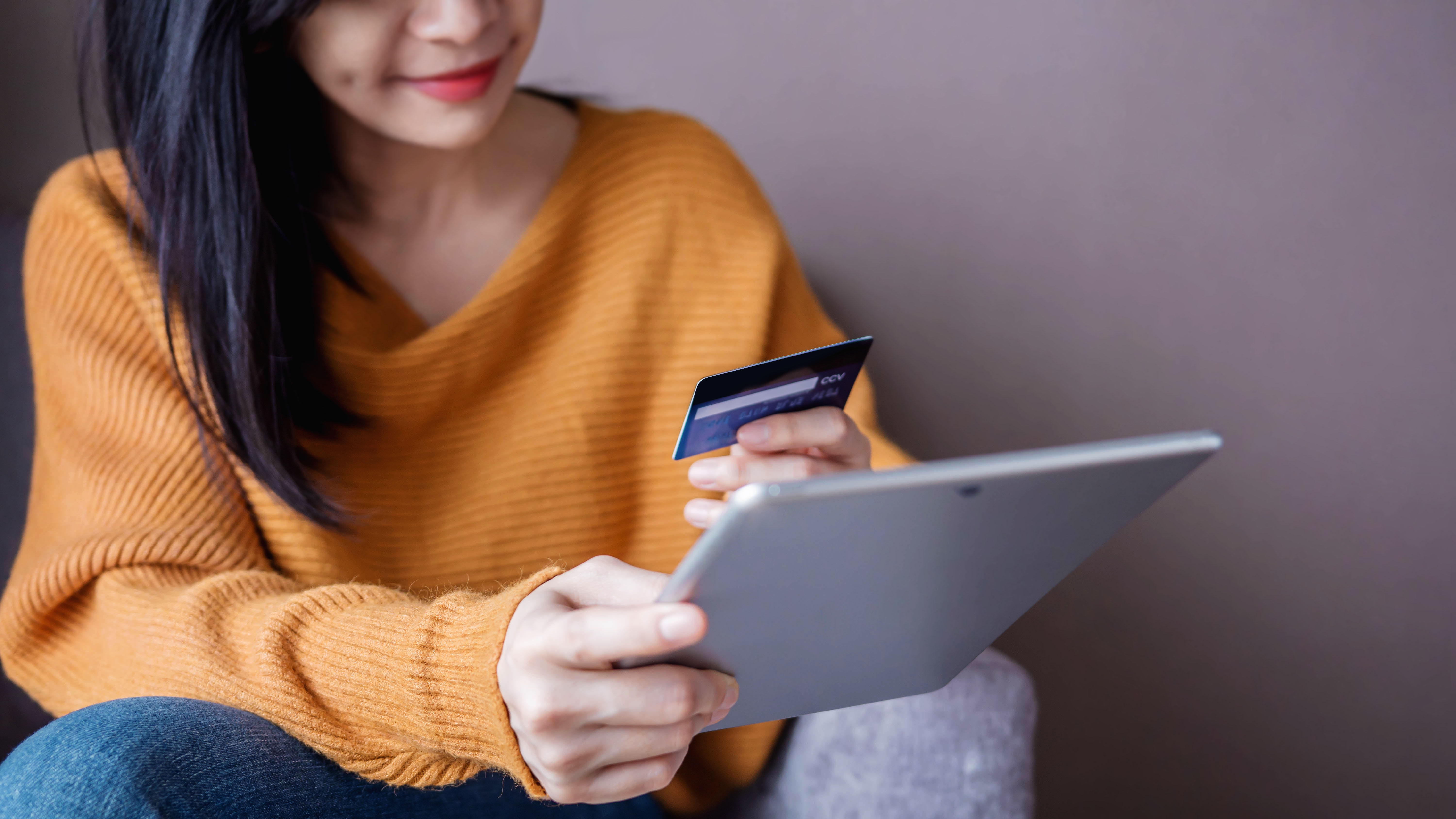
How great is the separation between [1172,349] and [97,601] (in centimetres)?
117

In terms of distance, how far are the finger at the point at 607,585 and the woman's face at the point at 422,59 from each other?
16.9 inches

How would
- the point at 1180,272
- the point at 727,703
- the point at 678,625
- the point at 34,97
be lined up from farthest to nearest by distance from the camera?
1. the point at 1180,272
2. the point at 34,97
3. the point at 727,703
4. the point at 678,625

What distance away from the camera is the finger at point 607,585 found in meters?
0.50

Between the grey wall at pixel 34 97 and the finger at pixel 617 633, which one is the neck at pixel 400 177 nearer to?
the grey wall at pixel 34 97

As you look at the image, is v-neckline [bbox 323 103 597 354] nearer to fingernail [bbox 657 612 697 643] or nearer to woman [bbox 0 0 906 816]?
woman [bbox 0 0 906 816]

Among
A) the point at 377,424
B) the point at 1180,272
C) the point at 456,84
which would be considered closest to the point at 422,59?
the point at 456,84

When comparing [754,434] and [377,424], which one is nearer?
[754,434]

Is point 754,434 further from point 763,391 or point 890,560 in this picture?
point 890,560

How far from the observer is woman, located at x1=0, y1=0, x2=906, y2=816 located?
545 millimetres

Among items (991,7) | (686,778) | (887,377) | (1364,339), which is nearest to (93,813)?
(686,778)

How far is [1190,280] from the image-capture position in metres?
1.23

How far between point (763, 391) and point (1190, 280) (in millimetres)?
851

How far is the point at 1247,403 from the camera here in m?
Answer: 1.25

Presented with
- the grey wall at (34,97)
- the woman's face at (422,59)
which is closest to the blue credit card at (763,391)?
the woman's face at (422,59)
